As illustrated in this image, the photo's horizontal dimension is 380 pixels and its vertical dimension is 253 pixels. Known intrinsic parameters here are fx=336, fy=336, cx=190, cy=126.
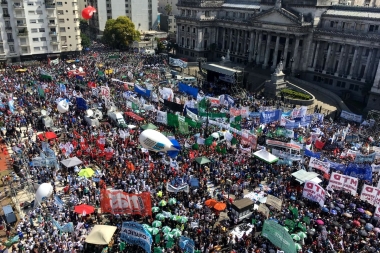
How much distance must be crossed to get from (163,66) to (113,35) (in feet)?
87.3

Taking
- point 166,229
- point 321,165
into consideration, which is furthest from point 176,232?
point 321,165

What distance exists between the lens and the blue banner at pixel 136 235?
66.8 ft

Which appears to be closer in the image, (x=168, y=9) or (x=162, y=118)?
(x=162, y=118)

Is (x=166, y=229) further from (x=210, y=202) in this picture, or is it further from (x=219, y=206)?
(x=219, y=206)

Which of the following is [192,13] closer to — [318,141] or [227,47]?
[227,47]

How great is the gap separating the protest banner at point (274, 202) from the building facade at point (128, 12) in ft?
340

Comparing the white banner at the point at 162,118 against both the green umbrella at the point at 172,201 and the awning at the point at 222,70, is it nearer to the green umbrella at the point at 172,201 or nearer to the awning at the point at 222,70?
the green umbrella at the point at 172,201

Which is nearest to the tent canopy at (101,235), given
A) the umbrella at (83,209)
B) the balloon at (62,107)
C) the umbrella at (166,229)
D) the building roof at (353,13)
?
the umbrella at (83,209)

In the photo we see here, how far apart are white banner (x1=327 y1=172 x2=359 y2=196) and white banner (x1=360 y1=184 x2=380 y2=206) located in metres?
0.75

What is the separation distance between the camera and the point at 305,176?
2984cm

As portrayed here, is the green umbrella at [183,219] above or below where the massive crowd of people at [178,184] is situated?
above

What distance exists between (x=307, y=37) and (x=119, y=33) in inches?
2060

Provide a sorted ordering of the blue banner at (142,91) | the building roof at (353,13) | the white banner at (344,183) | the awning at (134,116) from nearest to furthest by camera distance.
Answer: the white banner at (344,183) < the awning at (134,116) < the blue banner at (142,91) < the building roof at (353,13)

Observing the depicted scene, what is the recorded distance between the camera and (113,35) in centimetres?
9694
